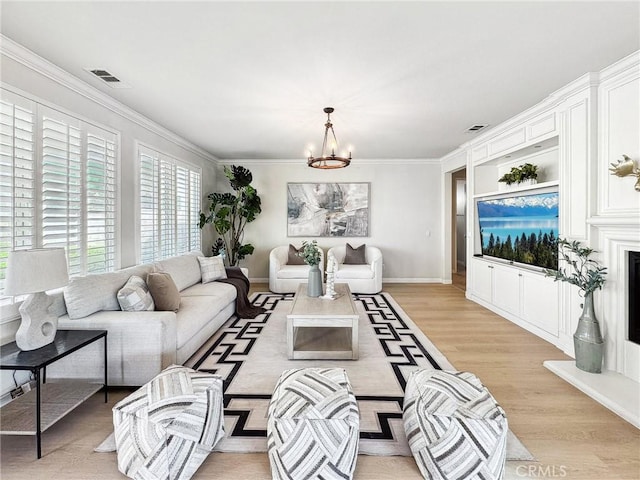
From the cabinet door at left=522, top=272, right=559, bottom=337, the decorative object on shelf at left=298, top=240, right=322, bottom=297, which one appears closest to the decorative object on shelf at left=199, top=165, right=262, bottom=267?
the decorative object on shelf at left=298, top=240, right=322, bottom=297

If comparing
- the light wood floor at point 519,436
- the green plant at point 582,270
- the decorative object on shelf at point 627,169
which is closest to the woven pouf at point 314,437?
the light wood floor at point 519,436

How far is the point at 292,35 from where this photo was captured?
2.13 meters

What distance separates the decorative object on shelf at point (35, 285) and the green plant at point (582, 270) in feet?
13.1

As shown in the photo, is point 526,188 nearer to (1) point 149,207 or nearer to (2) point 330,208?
(2) point 330,208

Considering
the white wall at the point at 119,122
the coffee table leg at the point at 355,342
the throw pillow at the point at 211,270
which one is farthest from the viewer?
the throw pillow at the point at 211,270

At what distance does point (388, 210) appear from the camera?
658 centimetres

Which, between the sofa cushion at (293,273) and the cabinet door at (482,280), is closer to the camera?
the cabinet door at (482,280)

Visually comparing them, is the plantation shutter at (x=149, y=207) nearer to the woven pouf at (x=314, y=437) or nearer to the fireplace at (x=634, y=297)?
the woven pouf at (x=314, y=437)

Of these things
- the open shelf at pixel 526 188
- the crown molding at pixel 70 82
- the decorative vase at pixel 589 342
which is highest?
the crown molding at pixel 70 82

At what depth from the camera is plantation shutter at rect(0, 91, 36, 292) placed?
219 centimetres

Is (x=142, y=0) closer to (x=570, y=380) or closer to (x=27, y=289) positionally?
(x=27, y=289)

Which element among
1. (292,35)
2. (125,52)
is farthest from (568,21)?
(125,52)

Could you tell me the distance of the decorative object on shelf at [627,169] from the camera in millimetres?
2422

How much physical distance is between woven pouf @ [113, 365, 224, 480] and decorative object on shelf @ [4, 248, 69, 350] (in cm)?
89
